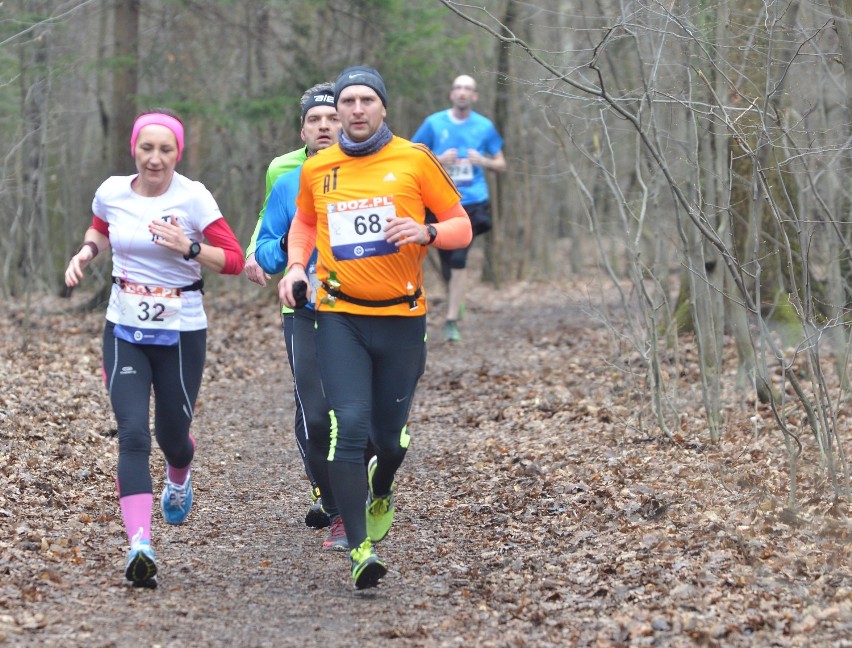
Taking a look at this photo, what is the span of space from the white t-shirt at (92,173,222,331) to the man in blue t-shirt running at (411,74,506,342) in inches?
284

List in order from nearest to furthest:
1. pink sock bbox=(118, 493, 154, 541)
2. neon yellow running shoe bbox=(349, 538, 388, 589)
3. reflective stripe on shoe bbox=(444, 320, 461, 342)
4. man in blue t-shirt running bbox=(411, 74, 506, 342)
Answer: neon yellow running shoe bbox=(349, 538, 388, 589), pink sock bbox=(118, 493, 154, 541), man in blue t-shirt running bbox=(411, 74, 506, 342), reflective stripe on shoe bbox=(444, 320, 461, 342)

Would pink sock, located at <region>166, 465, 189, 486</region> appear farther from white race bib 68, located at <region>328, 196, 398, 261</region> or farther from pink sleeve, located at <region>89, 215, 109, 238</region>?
white race bib 68, located at <region>328, 196, 398, 261</region>

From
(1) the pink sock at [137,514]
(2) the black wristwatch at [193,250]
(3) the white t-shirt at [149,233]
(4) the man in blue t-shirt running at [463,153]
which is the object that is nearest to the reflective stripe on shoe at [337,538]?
(1) the pink sock at [137,514]

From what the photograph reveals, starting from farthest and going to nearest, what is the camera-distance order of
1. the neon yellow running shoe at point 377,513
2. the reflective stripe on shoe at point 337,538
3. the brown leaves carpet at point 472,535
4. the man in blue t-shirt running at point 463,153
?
the man in blue t-shirt running at point 463,153 → the reflective stripe on shoe at point 337,538 → the neon yellow running shoe at point 377,513 → the brown leaves carpet at point 472,535

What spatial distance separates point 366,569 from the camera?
4828 millimetres

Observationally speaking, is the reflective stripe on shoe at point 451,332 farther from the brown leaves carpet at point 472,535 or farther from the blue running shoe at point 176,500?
the blue running shoe at point 176,500

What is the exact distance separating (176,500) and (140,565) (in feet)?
3.67

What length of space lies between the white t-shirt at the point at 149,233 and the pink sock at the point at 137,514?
32.0 inches

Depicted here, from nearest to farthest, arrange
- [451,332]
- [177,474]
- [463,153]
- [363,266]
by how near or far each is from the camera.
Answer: [363,266] → [177,474] → [463,153] → [451,332]

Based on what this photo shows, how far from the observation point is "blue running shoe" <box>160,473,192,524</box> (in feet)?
19.5

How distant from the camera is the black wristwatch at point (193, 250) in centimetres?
518

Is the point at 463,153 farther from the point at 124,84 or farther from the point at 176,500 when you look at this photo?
the point at 176,500

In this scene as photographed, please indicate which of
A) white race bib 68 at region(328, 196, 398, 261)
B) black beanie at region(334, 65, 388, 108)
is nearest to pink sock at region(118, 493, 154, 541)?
white race bib 68 at region(328, 196, 398, 261)

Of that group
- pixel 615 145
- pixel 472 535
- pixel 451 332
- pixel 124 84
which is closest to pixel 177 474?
pixel 472 535
